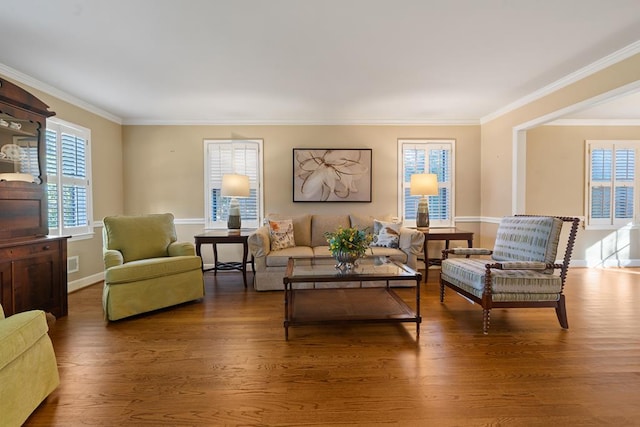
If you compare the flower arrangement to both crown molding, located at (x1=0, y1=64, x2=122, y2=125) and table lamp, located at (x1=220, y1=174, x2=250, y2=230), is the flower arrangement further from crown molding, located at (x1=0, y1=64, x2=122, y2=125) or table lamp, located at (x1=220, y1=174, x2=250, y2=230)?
crown molding, located at (x1=0, y1=64, x2=122, y2=125)

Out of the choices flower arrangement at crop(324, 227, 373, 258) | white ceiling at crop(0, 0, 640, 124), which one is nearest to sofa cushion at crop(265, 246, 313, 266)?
flower arrangement at crop(324, 227, 373, 258)

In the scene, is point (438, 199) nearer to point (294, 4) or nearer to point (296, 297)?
point (296, 297)

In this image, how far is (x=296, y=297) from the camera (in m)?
3.53

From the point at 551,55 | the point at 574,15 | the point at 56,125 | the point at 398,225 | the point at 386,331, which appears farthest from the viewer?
the point at 398,225

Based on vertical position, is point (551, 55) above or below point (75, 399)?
above

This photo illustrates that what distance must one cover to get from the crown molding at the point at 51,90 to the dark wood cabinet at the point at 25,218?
61 centimetres

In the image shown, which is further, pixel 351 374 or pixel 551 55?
pixel 551 55

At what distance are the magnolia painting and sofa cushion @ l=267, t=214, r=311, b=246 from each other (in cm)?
48

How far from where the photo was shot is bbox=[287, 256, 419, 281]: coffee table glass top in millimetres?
2693

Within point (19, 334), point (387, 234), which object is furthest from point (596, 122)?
point (19, 334)

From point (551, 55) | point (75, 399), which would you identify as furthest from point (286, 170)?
point (75, 399)

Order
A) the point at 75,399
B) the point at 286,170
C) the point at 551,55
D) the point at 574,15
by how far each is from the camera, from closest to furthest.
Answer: the point at 75,399 < the point at 574,15 < the point at 551,55 < the point at 286,170

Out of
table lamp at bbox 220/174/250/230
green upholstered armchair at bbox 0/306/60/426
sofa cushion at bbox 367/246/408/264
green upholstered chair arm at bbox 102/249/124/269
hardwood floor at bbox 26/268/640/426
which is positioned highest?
table lamp at bbox 220/174/250/230

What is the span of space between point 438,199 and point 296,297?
3066 mm
